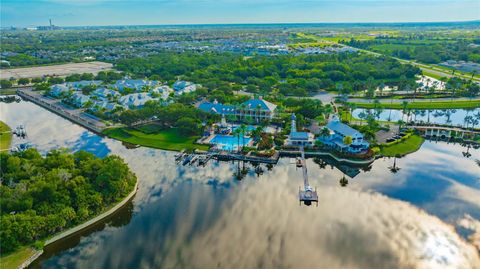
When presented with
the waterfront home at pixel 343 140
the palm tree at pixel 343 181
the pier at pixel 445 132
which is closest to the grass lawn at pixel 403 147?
the waterfront home at pixel 343 140

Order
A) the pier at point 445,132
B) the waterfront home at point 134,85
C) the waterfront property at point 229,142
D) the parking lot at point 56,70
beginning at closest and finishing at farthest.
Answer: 1. the waterfront property at point 229,142
2. the pier at point 445,132
3. the waterfront home at point 134,85
4. the parking lot at point 56,70

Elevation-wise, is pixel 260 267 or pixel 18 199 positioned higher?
pixel 18 199

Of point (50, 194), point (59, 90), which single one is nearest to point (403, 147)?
point (50, 194)

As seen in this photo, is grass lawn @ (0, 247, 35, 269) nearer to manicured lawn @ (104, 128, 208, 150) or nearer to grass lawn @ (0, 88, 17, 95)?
manicured lawn @ (104, 128, 208, 150)

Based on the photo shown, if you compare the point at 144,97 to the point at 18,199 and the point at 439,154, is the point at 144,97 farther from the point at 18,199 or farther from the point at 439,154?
the point at 439,154

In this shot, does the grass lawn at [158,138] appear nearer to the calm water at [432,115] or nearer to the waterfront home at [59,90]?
the waterfront home at [59,90]

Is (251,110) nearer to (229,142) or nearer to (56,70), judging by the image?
(229,142)

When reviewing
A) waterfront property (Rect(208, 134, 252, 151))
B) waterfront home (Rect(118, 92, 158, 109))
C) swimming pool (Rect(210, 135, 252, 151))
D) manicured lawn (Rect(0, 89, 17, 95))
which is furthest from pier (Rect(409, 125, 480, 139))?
manicured lawn (Rect(0, 89, 17, 95))

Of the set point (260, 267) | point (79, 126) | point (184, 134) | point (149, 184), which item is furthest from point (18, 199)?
point (79, 126)

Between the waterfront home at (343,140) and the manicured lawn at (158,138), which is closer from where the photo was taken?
the waterfront home at (343,140)
